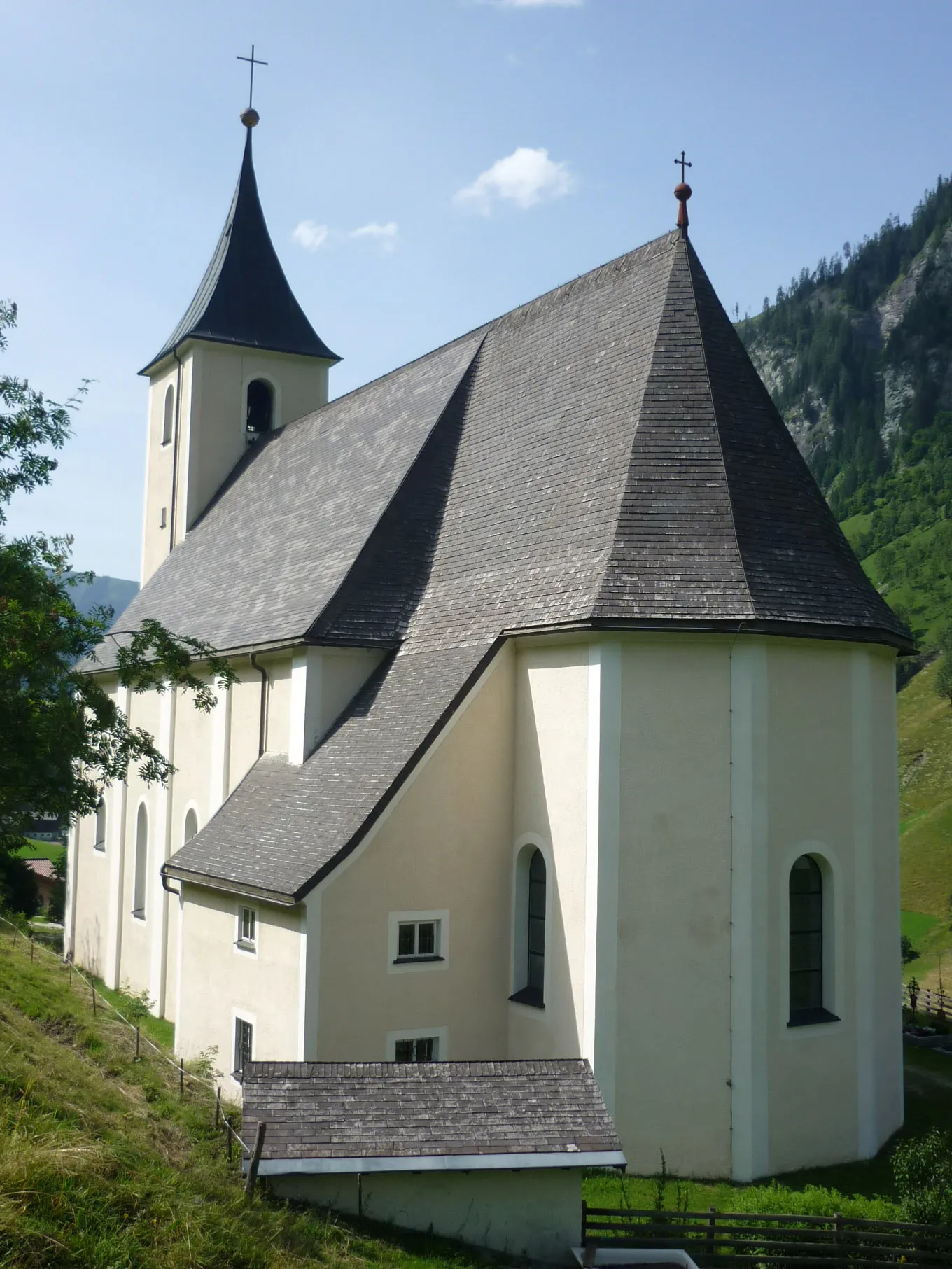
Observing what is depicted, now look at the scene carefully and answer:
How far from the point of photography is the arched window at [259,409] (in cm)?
3344

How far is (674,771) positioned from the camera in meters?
15.4

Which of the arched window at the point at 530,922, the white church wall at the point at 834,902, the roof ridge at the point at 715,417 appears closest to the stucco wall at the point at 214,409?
the roof ridge at the point at 715,417

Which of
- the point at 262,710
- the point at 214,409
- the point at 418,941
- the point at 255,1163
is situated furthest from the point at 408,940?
the point at 214,409

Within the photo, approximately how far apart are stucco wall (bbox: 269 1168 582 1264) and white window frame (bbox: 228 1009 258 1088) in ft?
21.5

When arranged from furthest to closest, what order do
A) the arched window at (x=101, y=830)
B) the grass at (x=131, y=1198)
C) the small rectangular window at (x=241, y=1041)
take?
1. the arched window at (x=101, y=830)
2. the small rectangular window at (x=241, y=1041)
3. the grass at (x=131, y=1198)

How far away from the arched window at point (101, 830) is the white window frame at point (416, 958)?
15.7m

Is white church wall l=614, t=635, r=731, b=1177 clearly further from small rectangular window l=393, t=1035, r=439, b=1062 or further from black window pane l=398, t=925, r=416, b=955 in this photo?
black window pane l=398, t=925, r=416, b=955

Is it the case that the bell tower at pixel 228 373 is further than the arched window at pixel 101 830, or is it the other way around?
the bell tower at pixel 228 373

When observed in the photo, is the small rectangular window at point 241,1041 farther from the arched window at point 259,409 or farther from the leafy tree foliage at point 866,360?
the leafy tree foliage at point 866,360

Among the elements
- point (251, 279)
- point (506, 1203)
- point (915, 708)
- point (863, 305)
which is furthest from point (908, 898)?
point (863, 305)

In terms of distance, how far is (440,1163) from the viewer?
10.7 m

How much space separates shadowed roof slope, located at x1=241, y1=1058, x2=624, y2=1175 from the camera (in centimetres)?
1078

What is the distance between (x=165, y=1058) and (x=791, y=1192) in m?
9.27

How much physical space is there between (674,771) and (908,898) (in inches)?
2163
